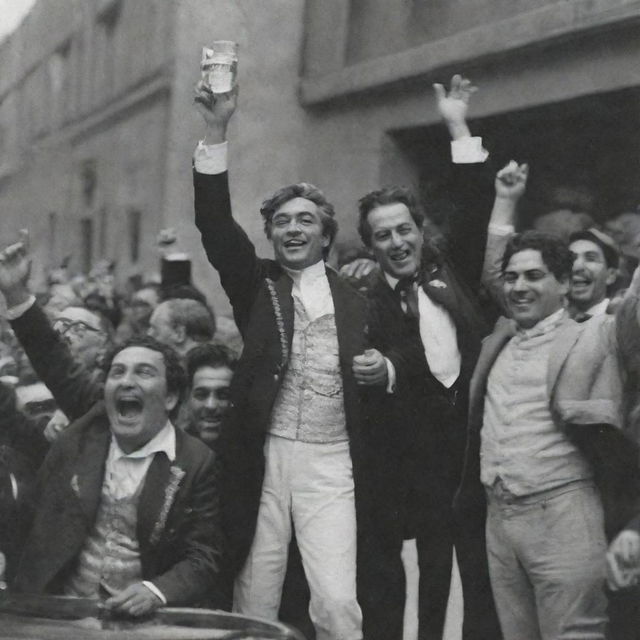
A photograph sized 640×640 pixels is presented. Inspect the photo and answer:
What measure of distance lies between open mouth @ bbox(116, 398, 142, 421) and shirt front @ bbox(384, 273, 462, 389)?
89 cm

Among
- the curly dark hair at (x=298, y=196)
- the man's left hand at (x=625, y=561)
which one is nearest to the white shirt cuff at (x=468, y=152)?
the curly dark hair at (x=298, y=196)

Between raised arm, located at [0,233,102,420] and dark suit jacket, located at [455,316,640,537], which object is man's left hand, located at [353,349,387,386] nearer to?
dark suit jacket, located at [455,316,640,537]

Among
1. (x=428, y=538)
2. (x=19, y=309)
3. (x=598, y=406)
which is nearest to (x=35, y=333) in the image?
(x=19, y=309)

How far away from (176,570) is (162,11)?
3.92 meters

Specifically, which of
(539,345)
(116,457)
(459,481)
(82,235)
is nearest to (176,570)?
(116,457)

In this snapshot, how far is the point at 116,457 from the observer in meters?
3.76

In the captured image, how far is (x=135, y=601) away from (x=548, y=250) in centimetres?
161

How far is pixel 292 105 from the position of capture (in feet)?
21.3

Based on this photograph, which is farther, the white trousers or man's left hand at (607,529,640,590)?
the white trousers

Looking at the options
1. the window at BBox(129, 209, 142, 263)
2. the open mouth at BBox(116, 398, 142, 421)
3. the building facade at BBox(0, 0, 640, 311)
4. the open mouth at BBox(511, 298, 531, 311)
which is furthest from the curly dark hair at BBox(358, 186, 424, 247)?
the window at BBox(129, 209, 142, 263)

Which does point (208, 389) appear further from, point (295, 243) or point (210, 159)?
point (210, 159)

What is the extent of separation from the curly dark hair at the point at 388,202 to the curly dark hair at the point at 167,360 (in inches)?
29.4

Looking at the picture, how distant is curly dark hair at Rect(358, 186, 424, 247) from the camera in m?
4.01

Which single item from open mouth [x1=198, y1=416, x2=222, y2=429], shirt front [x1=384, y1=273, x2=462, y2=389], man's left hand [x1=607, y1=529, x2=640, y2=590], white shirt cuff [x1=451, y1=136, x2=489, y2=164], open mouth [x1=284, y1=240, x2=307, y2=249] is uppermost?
white shirt cuff [x1=451, y1=136, x2=489, y2=164]
